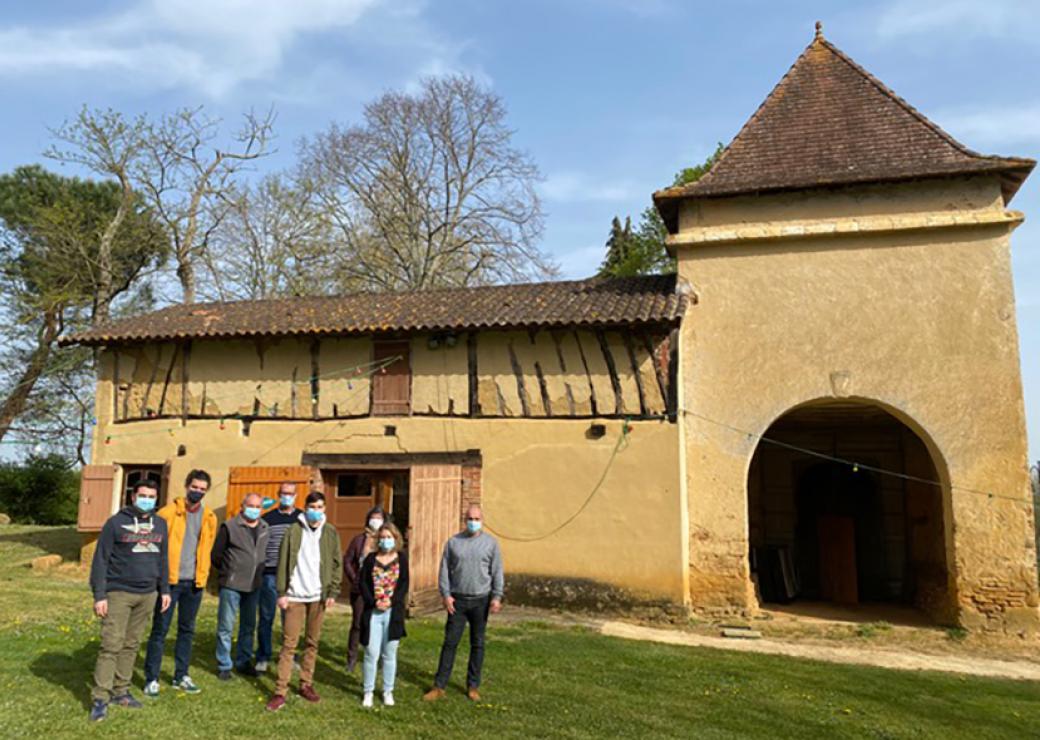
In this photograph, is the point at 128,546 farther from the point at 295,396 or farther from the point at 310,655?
the point at 295,396

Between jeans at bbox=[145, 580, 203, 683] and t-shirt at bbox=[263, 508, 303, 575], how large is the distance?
660 mm

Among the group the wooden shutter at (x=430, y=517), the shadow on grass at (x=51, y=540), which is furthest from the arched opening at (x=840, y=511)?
the shadow on grass at (x=51, y=540)

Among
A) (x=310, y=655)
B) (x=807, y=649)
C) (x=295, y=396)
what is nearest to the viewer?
(x=310, y=655)

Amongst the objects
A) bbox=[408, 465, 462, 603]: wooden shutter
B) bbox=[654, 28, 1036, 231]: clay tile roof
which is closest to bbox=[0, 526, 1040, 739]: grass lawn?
bbox=[408, 465, 462, 603]: wooden shutter

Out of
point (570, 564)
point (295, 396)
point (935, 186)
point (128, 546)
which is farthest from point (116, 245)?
point (935, 186)

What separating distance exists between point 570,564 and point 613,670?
336 centimetres

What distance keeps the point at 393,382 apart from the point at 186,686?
6.58m

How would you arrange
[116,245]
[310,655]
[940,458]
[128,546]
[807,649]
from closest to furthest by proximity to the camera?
[128,546] → [310,655] → [807,649] → [940,458] → [116,245]

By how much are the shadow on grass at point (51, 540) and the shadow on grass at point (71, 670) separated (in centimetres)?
771

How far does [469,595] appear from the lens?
6.05 meters

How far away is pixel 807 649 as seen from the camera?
361 inches

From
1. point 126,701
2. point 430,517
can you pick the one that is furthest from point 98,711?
point 430,517

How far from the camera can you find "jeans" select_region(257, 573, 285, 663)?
647 cm

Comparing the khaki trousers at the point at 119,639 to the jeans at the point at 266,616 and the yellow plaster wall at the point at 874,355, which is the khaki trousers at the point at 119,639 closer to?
the jeans at the point at 266,616
